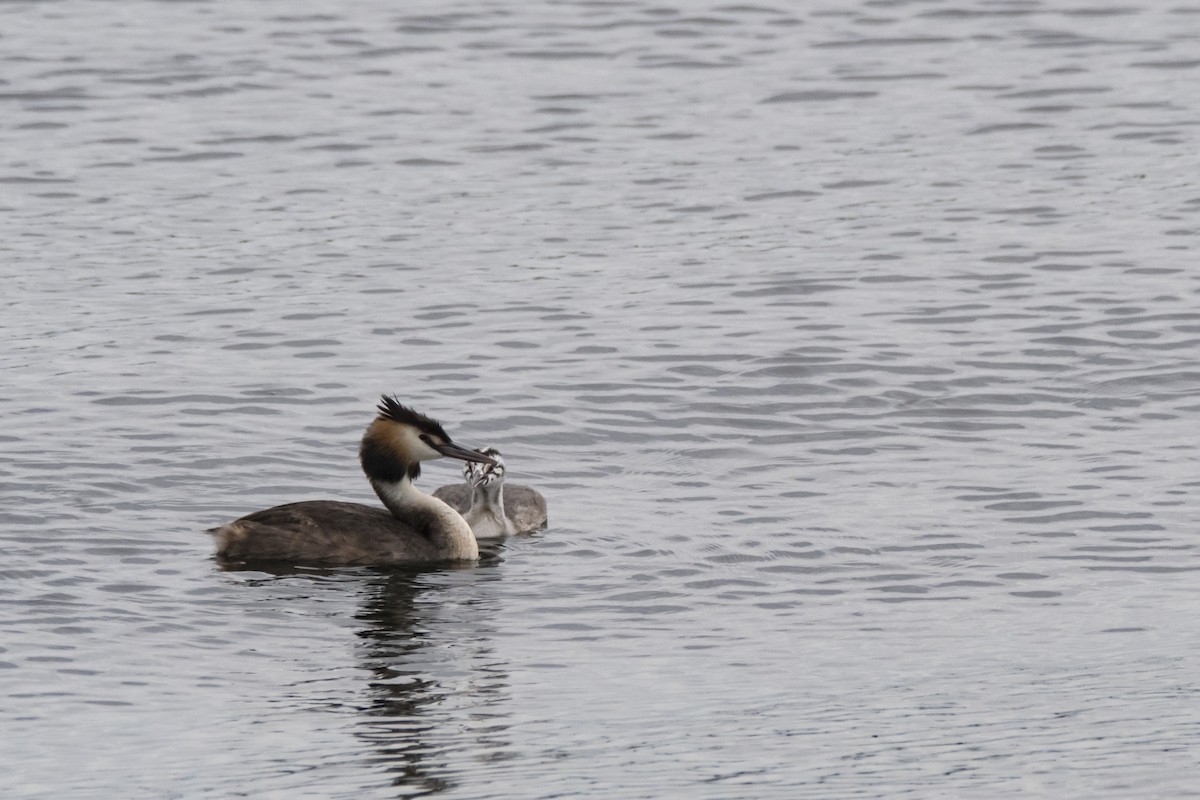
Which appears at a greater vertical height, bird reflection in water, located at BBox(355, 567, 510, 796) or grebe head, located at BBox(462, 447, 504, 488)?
grebe head, located at BBox(462, 447, 504, 488)

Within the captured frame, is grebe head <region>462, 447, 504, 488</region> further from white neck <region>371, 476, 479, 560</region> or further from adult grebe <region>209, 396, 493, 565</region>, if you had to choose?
white neck <region>371, 476, 479, 560</region>

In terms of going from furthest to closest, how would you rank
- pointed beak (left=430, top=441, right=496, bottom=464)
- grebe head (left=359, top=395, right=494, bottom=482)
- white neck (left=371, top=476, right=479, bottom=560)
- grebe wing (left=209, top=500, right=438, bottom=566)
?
grebe head (left=359, top=395, right=494, bottom=482) → pointed beak (left=430, top=441, right=496, bottom=464) → white neck (left=371, top=476, right=479, bottom=560) → grebe wing (left=209, top=500, right=438, bottom=566)

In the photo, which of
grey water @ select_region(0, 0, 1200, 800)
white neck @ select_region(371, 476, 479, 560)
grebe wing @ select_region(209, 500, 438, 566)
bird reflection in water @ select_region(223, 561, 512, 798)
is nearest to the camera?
bird reflection in water @ select_region(223, 561, 512, 798)

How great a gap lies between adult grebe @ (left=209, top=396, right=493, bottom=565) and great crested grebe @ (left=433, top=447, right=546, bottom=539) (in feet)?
0.63

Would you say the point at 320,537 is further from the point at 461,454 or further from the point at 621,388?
the point at 621,388

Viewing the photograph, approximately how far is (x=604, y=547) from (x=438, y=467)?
12.3ft

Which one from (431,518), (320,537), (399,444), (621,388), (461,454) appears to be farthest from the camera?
(621,388)

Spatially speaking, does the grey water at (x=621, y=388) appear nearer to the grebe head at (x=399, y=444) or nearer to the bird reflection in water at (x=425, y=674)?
the bird reflection in water at (x=425, y=674)

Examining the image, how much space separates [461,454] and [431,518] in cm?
48

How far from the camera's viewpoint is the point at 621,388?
17.5 m

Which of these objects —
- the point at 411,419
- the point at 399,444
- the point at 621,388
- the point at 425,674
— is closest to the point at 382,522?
the point at 399,444

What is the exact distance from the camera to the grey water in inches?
405

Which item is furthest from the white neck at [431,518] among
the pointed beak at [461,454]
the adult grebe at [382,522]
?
the pointed beak at [461,454]

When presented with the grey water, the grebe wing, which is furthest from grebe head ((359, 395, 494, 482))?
the grey water
